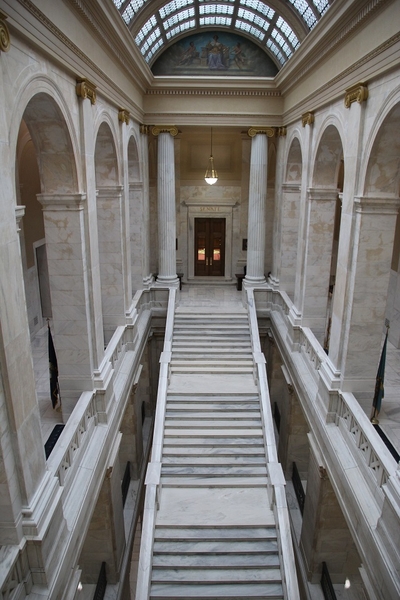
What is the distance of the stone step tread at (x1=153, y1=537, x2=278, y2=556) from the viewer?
9039 millimetres

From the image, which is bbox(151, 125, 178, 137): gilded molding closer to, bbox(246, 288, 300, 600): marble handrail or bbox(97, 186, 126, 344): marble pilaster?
bbox(97, 186, 126, 344): marble pilaster

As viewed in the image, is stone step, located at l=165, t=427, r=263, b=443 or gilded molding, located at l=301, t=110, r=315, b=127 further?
stone step, located at l=165, t=427, r=263, b=443

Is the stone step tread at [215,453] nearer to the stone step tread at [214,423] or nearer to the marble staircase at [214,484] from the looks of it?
the marble staircase at [214,484]

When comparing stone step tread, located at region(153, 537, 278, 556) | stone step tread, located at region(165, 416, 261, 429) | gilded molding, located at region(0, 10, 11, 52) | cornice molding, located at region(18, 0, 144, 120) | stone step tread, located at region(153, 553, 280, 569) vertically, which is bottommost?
stone step tread, located at region(153, 553, 280, 569)

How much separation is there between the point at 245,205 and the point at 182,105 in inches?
201

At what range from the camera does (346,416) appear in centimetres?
855

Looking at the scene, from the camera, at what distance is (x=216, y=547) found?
30.0ft

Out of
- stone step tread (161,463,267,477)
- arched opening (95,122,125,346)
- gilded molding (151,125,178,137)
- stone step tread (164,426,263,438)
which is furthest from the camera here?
gilded molding (151,125,178,137)

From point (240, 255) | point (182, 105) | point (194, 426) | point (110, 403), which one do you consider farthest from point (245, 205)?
point (110, 403)

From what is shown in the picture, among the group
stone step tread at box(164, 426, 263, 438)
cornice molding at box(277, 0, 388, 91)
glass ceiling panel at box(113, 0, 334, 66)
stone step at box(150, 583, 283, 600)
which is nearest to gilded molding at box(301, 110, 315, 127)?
cornice molding at box(277, 0, 388, 91)

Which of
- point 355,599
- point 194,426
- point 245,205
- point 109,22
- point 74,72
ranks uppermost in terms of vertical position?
point 109,22

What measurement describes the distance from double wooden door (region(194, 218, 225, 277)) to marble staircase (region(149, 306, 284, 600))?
18.3 ft

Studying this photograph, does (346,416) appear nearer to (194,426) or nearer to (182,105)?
(194,426)

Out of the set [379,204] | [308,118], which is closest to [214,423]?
[379,204]
